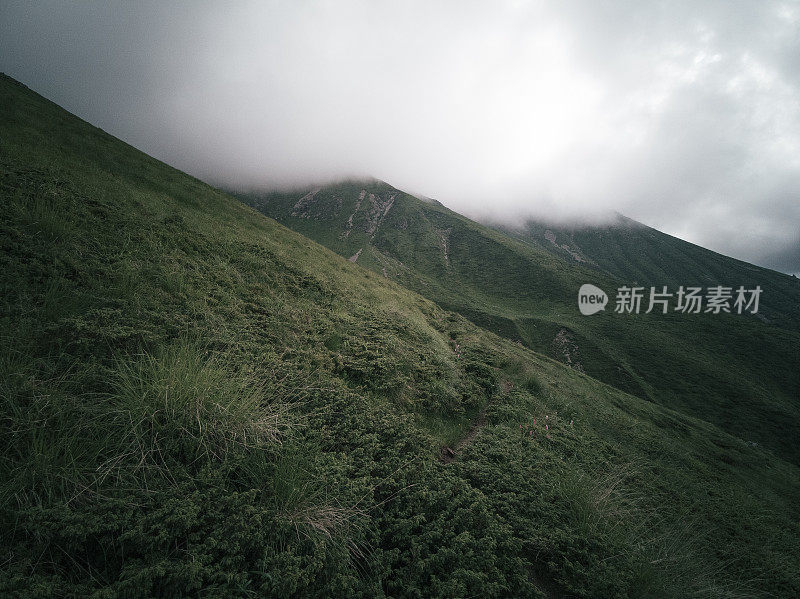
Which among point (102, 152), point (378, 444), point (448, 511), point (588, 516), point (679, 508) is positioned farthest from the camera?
point (102, 152)

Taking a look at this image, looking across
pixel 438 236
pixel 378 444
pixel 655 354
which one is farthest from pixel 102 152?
pixel 438 236

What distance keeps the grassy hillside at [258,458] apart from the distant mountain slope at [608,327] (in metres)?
57.0

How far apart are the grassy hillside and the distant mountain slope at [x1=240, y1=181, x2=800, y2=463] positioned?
187ft

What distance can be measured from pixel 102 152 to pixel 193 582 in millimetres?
25764

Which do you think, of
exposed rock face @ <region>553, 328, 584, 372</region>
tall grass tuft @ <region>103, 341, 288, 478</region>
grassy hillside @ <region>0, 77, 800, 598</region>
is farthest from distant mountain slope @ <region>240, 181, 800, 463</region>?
tall grass tuft @ <region>103, 341, 288, 478</region>

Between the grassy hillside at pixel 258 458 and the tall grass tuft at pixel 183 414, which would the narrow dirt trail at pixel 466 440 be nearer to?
the grassy hillside at pixel 258 458

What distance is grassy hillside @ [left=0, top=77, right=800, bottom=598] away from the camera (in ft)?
9.56

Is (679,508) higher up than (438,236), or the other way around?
(438,236)

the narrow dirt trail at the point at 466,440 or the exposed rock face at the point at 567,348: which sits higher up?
the exposed rock face at the point at 567,348

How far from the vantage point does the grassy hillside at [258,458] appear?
2914mm

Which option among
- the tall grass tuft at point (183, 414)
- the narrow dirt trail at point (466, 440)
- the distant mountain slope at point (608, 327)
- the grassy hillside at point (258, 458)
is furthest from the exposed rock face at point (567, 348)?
the tall grass tuft at point (183, 414)

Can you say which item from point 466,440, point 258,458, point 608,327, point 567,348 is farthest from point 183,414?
point 608,327

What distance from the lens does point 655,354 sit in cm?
6203

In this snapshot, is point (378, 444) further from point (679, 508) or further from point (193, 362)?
point (679, 508)
